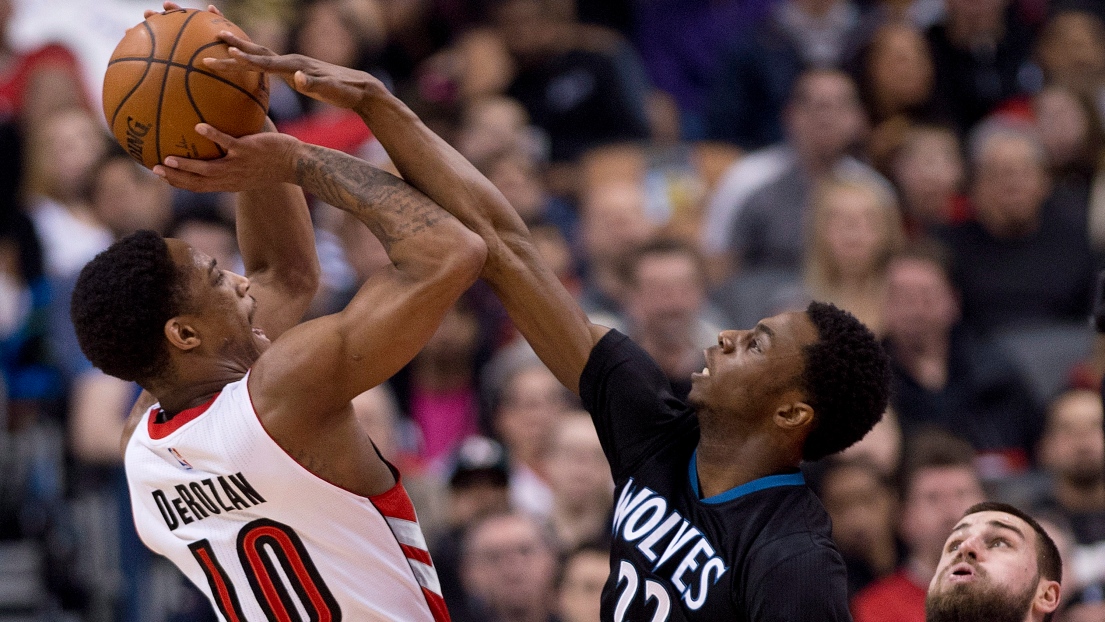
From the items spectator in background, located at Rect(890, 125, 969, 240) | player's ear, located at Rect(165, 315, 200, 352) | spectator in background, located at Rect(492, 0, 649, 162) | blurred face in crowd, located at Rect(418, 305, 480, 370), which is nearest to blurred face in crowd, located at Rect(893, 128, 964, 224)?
spectator in background, located at Rect(890, 125, 969, 240)

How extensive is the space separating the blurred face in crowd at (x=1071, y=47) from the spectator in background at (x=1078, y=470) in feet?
11.3

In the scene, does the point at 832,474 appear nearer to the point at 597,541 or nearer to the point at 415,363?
the point at 597,541

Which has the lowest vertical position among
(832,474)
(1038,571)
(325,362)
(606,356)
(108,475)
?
(108,475)

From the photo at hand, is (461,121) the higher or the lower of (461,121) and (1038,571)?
the lower

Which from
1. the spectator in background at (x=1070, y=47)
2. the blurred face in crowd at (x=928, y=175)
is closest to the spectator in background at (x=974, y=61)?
the spectator in background at (x=1070, y=47)

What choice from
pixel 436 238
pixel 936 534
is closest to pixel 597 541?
pixel 936 534

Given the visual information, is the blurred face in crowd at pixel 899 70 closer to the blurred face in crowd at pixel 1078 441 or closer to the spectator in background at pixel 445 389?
the blurred face in crowd at pixel 1078 441

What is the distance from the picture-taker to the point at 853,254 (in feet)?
26.4

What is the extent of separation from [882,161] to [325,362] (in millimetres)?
6662

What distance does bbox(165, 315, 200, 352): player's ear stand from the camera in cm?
396

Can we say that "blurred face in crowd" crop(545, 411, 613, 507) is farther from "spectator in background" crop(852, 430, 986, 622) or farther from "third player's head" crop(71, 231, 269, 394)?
"third player's head" crop(71, 231, 269, 394)

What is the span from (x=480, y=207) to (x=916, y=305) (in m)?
4.14

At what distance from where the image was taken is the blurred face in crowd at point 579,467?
714cm

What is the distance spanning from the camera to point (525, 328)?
4.38 metres
